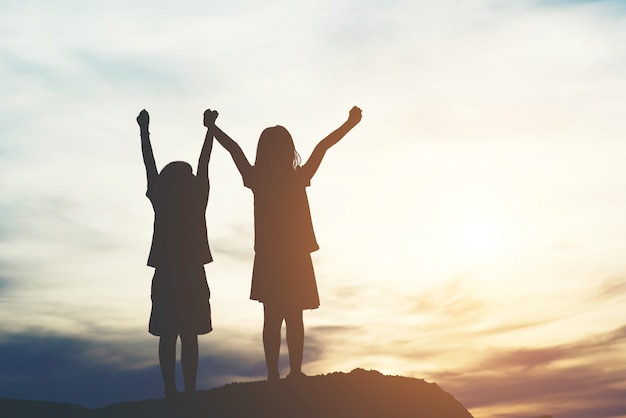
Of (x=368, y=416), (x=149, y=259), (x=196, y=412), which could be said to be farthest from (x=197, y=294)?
(x=368, y=416)

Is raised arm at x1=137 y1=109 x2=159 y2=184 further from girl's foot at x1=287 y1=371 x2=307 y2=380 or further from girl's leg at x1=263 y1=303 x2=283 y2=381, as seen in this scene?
girl's foot at x1=287 y1=371 x2=307 y2=380

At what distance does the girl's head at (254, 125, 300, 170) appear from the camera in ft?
50.5

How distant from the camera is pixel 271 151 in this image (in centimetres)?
1543

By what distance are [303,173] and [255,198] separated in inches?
34.3

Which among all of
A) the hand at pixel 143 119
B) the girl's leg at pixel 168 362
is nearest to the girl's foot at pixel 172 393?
the girl's leg at pixel 168 362

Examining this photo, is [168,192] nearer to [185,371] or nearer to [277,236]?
[277,236]

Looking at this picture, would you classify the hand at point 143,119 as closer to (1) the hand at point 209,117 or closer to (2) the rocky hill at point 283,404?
(1) the hand at point 209,117

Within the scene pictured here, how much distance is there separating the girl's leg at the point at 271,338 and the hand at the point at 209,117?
303 cm

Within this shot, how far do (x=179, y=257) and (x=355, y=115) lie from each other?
3.70m

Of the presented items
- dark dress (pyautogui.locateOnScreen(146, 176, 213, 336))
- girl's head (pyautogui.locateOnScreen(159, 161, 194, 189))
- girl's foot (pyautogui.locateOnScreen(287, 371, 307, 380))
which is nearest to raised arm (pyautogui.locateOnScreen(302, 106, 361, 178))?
dark dress (pyautogui.locateOnScreen(146, 176, 213, 336))

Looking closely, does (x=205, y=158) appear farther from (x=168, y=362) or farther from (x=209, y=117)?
(x=168, y=362)

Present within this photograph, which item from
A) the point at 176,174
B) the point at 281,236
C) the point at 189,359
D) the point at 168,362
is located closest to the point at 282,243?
the point at 281,236

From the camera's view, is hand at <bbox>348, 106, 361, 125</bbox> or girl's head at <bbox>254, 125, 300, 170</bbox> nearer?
girl's head at <bbox>254, 125, 300, 170</bbox>

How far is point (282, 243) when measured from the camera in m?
15.3
